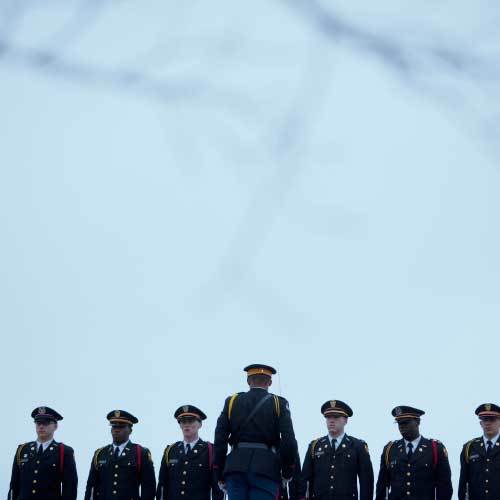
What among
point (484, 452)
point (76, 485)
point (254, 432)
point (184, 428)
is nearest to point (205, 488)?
point (184, 428)

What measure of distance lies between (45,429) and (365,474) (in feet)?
12.2

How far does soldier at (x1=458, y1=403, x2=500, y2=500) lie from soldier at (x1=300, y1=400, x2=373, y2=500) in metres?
1.01

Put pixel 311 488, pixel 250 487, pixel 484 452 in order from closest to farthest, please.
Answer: pixel 250 487 → pixel 484 452 → pixel 311 488

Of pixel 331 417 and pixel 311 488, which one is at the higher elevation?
pixel 331 417

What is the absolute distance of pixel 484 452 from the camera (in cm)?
995

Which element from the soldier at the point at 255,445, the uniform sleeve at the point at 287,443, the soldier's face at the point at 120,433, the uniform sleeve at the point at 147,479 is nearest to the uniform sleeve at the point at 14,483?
the soldier's face at the point at 120,433

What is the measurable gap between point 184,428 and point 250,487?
239 cm

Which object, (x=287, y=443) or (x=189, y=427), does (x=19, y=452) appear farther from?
(x=287, y=443)

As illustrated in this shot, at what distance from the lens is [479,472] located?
32.5 feet

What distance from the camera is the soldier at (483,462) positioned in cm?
977

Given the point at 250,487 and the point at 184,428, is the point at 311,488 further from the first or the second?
the point at 250,487

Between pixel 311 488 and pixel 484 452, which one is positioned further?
pixel 311 488

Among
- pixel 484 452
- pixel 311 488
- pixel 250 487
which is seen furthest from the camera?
pixel 311 488

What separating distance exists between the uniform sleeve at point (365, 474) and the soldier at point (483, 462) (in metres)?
0.94
